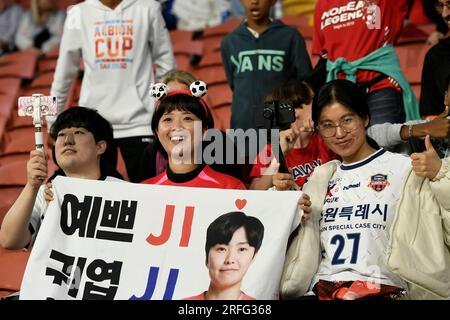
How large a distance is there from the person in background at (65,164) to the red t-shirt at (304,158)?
650 millimetres

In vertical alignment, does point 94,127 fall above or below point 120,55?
below

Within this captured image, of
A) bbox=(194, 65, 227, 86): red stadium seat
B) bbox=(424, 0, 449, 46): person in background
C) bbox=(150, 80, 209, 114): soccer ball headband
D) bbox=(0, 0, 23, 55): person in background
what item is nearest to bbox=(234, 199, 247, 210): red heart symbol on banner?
bbox=(150, 80, 209, 114): soccer ball headband

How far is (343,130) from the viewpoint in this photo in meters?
3.29

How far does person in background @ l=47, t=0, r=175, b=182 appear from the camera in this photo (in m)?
4.55

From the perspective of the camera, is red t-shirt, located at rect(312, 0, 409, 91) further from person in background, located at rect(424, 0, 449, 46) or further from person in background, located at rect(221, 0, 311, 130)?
person in background, located at rect(424, 0, 449, 46)

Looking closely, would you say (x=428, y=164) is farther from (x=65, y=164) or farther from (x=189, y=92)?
(x=65, y=164)

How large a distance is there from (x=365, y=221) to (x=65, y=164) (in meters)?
1.33

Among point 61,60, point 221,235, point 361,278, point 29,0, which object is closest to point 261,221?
point 221,235

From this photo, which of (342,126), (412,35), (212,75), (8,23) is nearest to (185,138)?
(342,126)

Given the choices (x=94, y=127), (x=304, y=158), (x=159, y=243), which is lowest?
(x=159, y=243)

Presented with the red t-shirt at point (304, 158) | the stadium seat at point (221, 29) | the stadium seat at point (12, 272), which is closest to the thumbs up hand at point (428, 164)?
the red t-shirt at point (304, 158)

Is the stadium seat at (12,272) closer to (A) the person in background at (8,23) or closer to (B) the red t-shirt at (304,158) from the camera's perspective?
(B) the red t-shirt at (304,158)

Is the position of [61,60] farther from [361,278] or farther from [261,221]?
[361,278]

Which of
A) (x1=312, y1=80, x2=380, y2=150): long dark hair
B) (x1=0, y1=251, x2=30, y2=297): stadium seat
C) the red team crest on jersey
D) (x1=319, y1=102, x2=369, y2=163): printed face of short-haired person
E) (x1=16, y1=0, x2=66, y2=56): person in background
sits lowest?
(x1=0, y1=251, x2=30, y2=297): stadium seat
